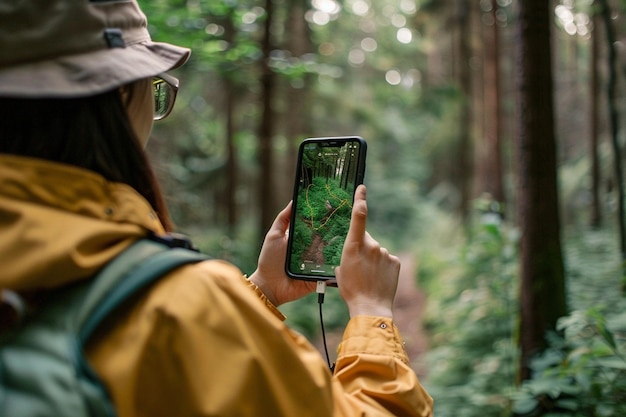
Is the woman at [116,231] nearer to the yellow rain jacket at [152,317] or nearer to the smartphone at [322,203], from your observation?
the yellow rain jacket at [152,317]

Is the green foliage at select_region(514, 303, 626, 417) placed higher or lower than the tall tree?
lower

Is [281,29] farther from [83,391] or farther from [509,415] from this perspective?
[83,391]

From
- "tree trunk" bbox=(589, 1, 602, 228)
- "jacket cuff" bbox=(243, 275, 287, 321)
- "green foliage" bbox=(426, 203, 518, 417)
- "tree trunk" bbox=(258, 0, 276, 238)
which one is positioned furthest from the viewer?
"tree trunk" bbox=(589, 1, 602, 228)

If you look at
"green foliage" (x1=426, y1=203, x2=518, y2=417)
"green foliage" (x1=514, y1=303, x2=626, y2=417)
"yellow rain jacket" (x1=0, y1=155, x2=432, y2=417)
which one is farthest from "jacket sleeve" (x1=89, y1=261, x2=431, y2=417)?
"green foliage" (x1=426, y1=203, x2=518, y2=417)

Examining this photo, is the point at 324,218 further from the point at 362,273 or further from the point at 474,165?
the point at 474,165

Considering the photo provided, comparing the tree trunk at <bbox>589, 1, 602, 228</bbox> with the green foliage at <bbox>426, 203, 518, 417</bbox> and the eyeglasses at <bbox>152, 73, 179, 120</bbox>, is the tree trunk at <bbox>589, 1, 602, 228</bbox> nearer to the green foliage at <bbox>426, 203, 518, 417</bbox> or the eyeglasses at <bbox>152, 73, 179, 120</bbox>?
the green foliage at <bbox>426, 203, 518, 417</bbox>

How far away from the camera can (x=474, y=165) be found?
2158cm

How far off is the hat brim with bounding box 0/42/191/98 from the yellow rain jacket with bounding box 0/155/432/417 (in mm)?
147

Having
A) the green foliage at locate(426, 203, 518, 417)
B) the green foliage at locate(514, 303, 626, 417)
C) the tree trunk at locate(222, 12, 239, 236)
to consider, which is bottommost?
the green foliage at locate(426, 203, 518, 417)

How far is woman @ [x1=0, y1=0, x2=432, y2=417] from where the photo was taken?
102 cm

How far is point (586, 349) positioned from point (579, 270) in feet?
13.6

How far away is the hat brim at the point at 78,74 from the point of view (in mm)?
1095

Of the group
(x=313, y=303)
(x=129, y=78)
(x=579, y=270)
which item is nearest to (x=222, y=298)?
(x=129, y=78)

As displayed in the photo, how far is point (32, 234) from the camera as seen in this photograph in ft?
3.26
